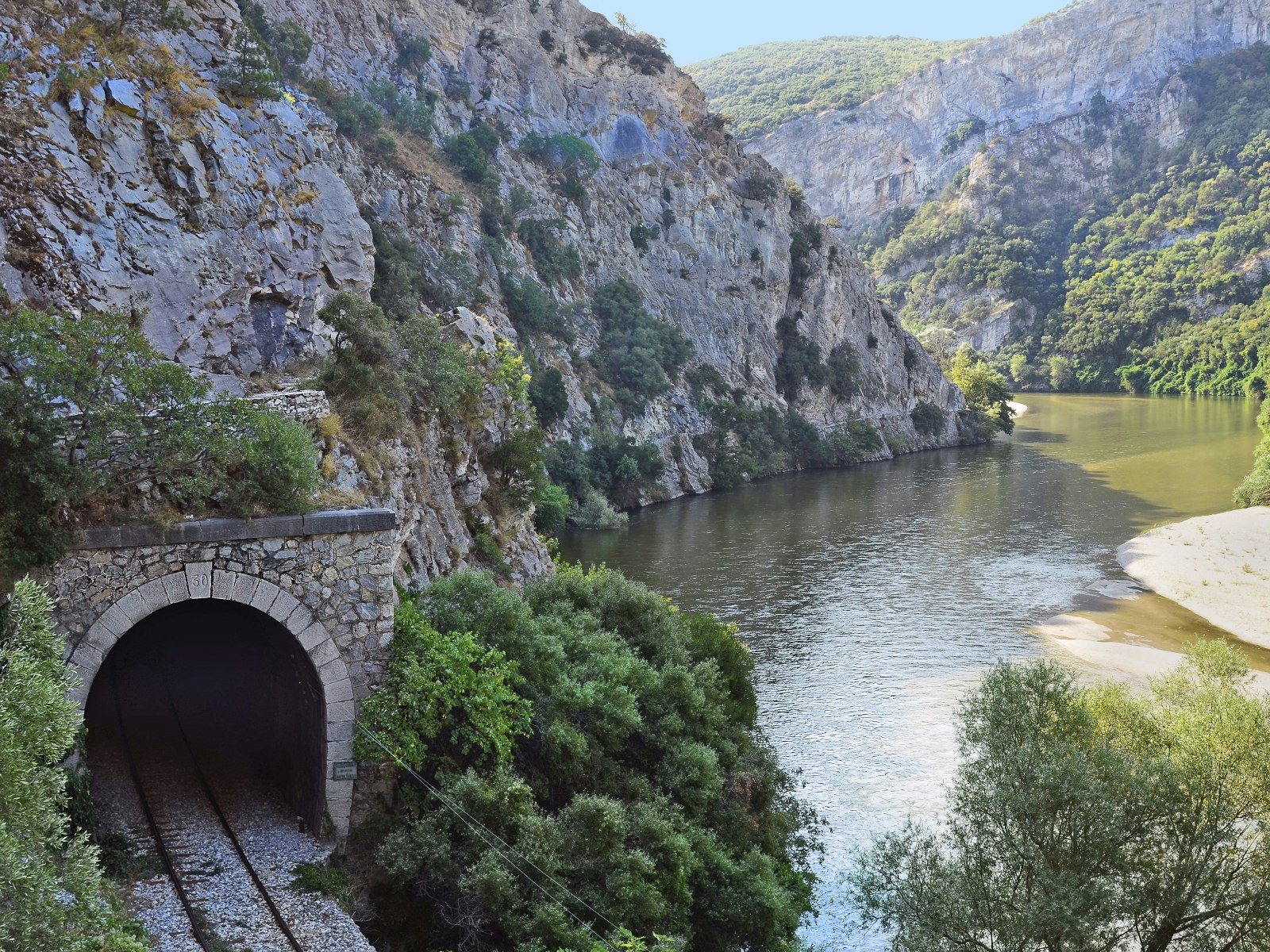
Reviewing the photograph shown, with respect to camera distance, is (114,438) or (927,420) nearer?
(114,438)

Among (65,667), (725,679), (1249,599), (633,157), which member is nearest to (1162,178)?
(633,157)

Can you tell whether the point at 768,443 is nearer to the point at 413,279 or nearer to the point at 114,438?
the point at 413,279

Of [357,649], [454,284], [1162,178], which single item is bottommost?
[357,649]

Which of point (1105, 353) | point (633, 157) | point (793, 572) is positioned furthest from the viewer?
point (1105, 353)

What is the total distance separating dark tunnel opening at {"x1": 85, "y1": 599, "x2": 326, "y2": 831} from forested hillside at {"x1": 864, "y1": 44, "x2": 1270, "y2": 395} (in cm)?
12322

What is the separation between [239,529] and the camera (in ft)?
46.4

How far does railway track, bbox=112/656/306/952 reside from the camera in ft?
40.7

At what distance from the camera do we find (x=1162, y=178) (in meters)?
190

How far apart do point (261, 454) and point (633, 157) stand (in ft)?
247

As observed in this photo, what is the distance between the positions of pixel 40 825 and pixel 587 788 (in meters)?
9.61

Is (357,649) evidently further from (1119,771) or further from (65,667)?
(1119,771)

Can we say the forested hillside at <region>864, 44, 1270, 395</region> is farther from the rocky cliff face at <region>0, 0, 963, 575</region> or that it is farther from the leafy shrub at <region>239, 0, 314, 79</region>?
the leafy shrub at <region>239, 0, 314, 79</region>

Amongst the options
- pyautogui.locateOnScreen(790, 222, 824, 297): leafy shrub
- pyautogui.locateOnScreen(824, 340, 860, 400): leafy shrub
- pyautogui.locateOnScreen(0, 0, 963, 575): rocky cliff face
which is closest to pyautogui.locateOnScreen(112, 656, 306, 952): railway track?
pyautogui.locateOnScreen(0, 0, 963, 575): rocky cliff face

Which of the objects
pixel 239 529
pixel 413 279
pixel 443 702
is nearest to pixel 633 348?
pixel 413 279
